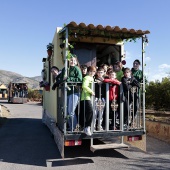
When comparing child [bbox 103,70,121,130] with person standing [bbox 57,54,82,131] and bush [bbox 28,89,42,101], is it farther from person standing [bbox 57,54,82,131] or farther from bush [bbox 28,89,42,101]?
bush [bbox 28,89,42,101]

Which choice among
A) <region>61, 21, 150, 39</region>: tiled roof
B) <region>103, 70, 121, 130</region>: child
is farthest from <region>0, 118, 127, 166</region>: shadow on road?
<region>61, 21, 150, 39</region>: tiled roof

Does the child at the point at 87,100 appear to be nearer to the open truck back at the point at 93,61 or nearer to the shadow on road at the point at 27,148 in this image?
the open truck back at the point at 93,61

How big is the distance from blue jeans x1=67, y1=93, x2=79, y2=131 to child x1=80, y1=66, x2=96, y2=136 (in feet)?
0.56

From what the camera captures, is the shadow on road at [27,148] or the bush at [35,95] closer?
the shadow on road at [27,148]

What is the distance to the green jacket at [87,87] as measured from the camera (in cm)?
609

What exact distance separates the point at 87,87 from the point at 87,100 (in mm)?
328

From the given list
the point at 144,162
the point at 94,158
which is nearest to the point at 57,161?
the point at 94,158

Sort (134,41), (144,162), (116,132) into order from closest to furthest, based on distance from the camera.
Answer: (144,162) → (116,132) → (134,41)

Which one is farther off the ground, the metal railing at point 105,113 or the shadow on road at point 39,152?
the metal railing at point 105,113

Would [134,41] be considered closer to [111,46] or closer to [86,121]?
[111,46]

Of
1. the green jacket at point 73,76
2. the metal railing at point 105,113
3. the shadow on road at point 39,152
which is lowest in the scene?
the shadow on road at point 39,152

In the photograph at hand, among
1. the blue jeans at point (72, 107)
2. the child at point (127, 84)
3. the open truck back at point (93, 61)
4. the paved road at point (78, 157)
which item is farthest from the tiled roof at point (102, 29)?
the paved road at point (78, 157)

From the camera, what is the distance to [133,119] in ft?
22.1

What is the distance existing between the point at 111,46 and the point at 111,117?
3062 mm
